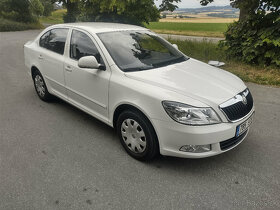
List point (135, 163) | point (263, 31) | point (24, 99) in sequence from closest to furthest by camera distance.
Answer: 1. point (135, 163)
2. point (24, 99)
3. point (263, 31)

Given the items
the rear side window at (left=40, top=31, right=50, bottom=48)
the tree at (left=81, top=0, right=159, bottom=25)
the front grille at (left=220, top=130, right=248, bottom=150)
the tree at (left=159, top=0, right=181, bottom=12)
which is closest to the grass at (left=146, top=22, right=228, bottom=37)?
the tree at (left=159, top=0, right=181, bottom=12)

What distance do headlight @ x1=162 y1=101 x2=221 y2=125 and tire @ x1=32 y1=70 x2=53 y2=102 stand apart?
→ 3.11 meters

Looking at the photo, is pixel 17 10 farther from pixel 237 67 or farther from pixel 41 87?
pixel 237 67

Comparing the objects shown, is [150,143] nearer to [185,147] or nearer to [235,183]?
[185,147]

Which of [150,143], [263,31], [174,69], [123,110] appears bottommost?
[150,143]

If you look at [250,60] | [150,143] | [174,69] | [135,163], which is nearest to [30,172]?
[135,163]

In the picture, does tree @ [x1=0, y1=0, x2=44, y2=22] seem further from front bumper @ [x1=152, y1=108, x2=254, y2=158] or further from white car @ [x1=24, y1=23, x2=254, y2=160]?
front bumper @ [x1=152, y1=108, x2=254, y2=158]

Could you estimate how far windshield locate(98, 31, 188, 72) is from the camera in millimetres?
3428

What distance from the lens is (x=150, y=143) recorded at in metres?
2.95

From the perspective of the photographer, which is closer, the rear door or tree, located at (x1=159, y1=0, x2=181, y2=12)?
the rear door

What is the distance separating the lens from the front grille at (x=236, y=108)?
2822 mm

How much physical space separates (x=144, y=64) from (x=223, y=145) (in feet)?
4.88

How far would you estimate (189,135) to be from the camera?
2.69 m

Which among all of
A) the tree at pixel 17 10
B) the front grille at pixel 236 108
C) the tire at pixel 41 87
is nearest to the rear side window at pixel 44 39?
the tire at pixel 41 87
